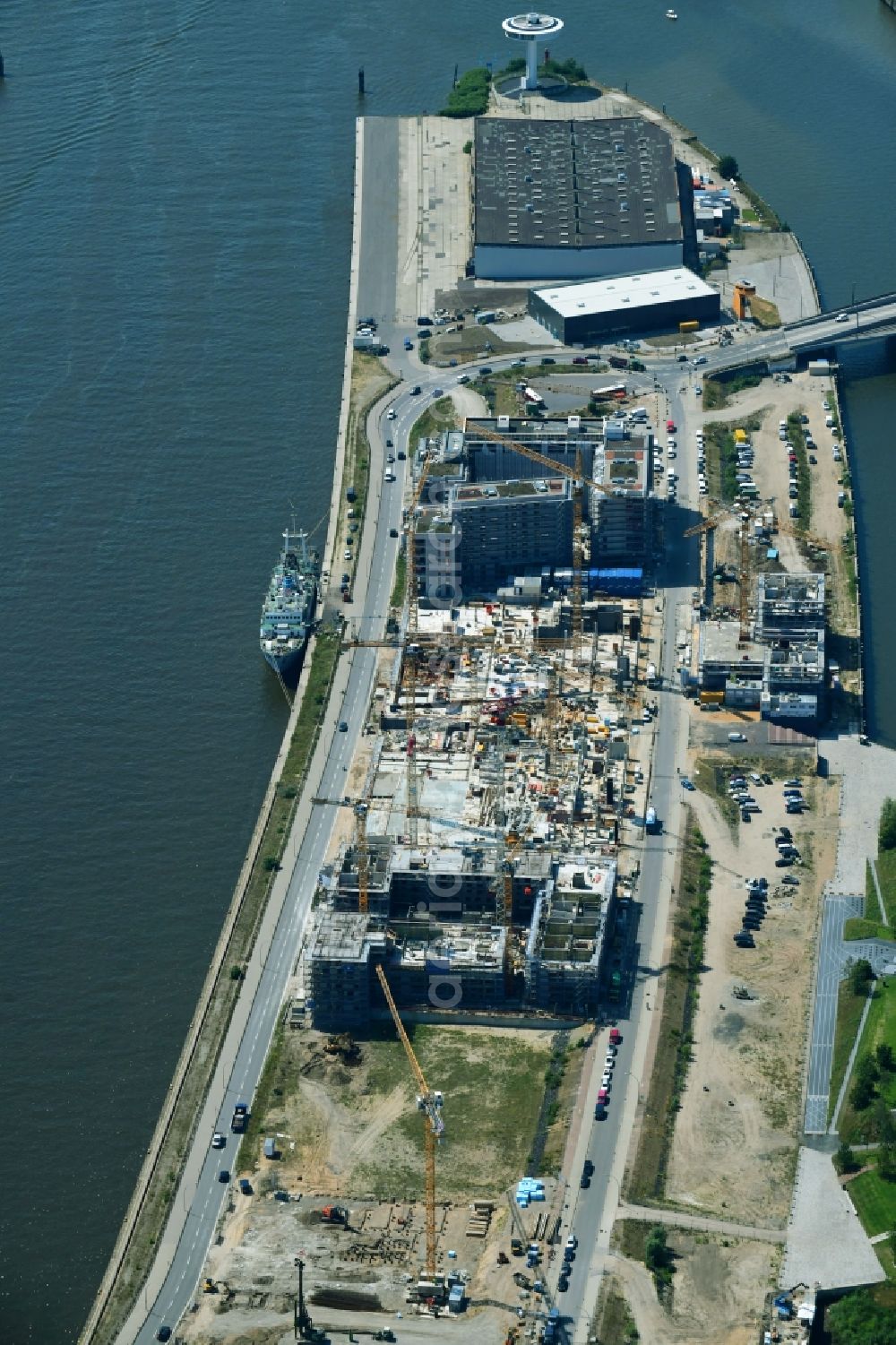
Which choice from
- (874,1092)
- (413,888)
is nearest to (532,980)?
(413,888)

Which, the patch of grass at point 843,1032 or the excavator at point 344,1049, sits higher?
the patch of grass at point 843,1032

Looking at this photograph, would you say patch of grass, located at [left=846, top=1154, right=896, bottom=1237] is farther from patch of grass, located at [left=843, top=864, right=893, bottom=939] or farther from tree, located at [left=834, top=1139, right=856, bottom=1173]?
patch of grass, located at [left=843, top=864, right=893, bottom=939]

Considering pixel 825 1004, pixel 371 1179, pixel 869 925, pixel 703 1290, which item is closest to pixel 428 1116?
pixel 371 1179

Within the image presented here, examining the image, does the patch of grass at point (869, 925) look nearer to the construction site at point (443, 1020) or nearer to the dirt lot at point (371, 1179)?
the construction site at point (443, 1020)

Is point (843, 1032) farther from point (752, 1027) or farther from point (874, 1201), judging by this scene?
point (874, 1201)

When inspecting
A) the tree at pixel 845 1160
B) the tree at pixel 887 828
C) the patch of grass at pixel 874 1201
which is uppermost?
the tree at pixel 887 828

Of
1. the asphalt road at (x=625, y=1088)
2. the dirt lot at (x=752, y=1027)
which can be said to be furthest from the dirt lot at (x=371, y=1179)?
the dirt lot at (x=752, y=1027)

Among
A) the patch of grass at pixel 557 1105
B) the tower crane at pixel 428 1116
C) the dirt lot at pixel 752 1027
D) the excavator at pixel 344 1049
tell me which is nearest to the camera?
the tower crane at pixel 428 1116

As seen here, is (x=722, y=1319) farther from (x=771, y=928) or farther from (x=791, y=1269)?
(x=771, y=928)
